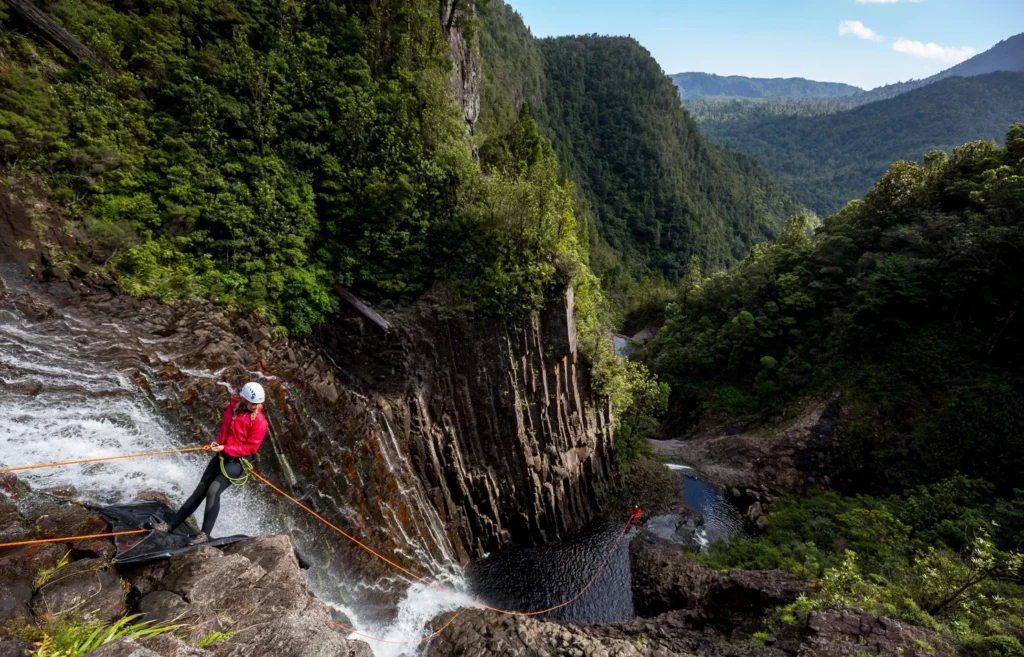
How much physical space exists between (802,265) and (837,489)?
1511 centimetres

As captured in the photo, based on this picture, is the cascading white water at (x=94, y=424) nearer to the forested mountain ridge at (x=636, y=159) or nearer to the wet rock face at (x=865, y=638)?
the wet rock face at (x=865, y=638)

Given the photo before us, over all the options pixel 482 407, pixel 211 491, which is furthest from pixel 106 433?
pixel 482 407

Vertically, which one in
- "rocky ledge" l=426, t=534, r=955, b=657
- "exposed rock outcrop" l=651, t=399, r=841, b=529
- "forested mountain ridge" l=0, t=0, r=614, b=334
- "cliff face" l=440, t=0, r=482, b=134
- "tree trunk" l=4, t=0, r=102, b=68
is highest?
"cliff face" l=440, t=0, r=482, b=134

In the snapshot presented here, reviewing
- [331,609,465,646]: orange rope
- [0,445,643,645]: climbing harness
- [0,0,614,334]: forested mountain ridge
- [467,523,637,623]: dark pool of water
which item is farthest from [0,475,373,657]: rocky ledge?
[467,523,637,623]: dark pool of water

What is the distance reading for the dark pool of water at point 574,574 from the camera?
15.2m

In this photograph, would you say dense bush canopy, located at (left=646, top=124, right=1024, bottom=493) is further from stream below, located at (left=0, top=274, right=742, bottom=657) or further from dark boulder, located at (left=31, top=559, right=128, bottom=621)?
dark boulder, located at (left=31, top=559, right=128, bottom=621)

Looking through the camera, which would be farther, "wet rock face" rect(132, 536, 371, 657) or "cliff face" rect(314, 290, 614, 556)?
"cliff face" rect(314, 290, 614, 556)

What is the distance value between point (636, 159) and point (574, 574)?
112798 millimetres

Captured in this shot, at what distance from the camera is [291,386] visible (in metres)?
12.1

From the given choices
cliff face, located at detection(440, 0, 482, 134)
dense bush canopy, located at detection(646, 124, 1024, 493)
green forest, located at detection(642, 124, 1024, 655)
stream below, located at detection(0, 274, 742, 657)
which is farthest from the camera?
dense bush canopy, located at detection(646, 124, 1024, 493)

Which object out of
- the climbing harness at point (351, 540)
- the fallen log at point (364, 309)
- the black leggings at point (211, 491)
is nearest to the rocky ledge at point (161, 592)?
the climbing harness at point (351, 540)

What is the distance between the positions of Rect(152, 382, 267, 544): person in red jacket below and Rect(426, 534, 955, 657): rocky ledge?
6.55 meters

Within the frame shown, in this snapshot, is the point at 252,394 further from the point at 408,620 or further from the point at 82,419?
the point at 408,620

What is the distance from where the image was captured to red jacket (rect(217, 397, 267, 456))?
7.02m
